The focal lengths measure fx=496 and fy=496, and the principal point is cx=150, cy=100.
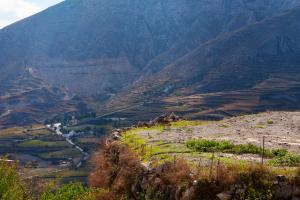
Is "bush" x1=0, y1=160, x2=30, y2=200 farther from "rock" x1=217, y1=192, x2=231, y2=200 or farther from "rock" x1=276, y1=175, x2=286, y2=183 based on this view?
"rock" x1=276, y1=175, x2=286, y2=183

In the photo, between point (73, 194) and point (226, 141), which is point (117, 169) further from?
point (73, 194)

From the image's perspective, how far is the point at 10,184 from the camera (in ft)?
121

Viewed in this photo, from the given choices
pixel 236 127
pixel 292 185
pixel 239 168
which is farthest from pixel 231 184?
pixel 236 127

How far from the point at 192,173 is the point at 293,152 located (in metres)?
8.59

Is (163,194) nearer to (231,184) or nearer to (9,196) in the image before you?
(231,184)

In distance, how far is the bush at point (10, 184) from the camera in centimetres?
3519

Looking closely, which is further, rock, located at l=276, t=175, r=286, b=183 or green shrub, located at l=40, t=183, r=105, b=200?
green shrub, located at l=40, t=183, r=105, b=200

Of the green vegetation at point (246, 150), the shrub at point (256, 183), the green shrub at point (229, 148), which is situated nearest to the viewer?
the shrub at point (256, 183)

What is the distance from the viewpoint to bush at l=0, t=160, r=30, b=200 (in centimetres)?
3519

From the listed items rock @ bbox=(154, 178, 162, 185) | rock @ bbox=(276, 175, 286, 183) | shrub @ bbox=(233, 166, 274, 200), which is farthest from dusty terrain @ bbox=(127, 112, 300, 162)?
rock @ bbox=(276, 175, 286, 183)

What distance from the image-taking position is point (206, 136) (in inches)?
1601

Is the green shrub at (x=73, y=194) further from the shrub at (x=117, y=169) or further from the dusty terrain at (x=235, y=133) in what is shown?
the dusty terrain at (x=235, y=133)

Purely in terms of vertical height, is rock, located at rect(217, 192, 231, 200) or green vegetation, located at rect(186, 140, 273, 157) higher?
green vegetation, located at rect(186, 140, 273, 157)

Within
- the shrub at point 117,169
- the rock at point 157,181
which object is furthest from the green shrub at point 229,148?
the rock at point 157,181
